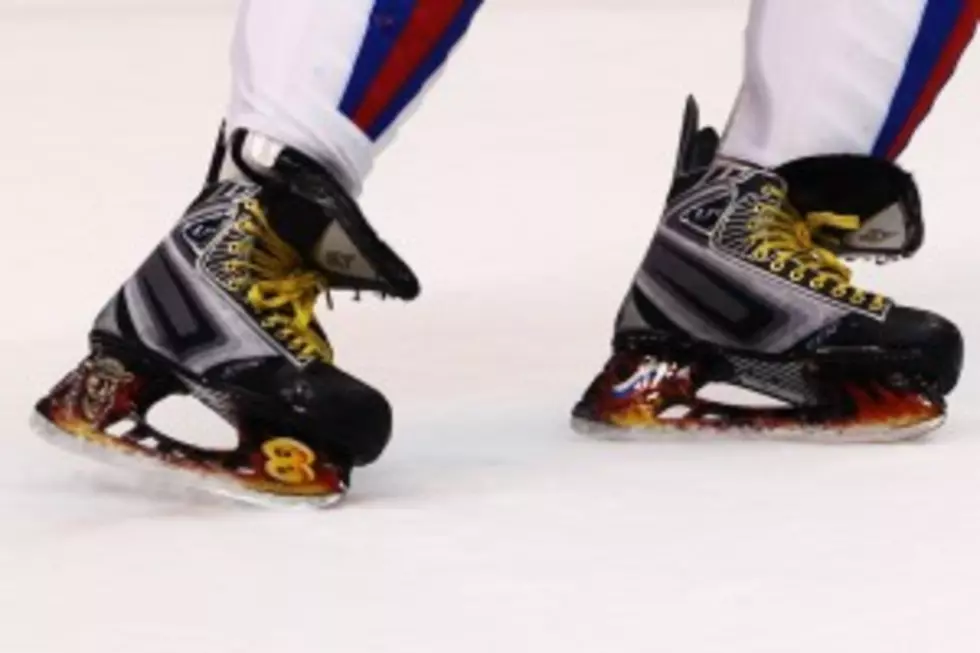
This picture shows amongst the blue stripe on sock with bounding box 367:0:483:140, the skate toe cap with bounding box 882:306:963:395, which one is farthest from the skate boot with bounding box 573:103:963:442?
the blue stripe on sock with bounding box 367:0:483:140

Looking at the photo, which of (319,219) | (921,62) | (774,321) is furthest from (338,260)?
(921,62)

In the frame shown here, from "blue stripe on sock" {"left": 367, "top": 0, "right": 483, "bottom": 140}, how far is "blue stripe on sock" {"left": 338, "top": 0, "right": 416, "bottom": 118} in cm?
2

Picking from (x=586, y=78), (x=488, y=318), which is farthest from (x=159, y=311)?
(x=586, y=78)

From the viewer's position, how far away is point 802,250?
156 centimetres

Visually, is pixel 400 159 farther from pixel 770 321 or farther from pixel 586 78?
pixel 770 321

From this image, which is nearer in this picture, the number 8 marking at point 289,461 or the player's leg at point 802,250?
the number 8 marking at point 289,461

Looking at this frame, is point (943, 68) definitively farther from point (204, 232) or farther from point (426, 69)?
point (204, 232)

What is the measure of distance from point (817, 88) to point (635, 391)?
0.66 ft

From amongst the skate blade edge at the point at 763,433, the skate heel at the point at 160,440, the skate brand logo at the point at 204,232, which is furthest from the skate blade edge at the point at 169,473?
the skate blade edge at the point at 763,433

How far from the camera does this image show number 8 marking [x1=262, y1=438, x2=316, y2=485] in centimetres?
136

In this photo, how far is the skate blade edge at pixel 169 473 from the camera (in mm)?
1353

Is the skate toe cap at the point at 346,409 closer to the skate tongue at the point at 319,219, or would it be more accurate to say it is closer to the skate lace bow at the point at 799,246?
the skate tongue at the point at 319,219

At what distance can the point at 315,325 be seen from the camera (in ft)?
4.69

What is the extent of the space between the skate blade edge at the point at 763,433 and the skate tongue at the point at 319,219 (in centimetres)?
21
